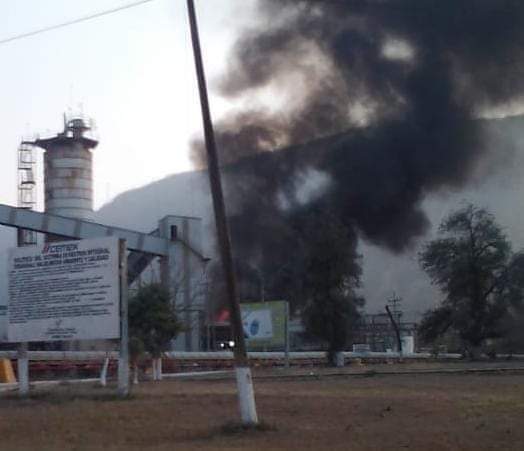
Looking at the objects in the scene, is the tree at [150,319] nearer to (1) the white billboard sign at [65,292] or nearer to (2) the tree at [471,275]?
(1) the white billboard sign at [65,292]

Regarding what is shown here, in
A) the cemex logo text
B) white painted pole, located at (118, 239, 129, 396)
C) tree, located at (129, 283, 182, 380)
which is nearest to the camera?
white painted pole, located at (118, 239, 129, 396)

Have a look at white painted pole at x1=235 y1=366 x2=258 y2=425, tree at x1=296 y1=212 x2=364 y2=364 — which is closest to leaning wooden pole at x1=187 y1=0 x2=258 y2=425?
white painted pole at x1=235 y1=366 x2=258 y2=425

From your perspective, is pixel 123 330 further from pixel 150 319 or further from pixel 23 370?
pixel 23 370

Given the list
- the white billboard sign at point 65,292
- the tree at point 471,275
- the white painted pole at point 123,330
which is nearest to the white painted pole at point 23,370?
the white billboard sign at point 65,292

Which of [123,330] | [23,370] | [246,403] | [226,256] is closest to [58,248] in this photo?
[123,330]

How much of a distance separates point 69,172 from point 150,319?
46341mm

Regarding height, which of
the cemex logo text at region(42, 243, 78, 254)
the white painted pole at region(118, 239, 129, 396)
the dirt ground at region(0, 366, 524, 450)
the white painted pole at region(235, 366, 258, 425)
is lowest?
the dirt ground at region(0, 366, 524, 450)

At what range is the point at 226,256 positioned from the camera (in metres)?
15.8

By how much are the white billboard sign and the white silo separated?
45.0 meters

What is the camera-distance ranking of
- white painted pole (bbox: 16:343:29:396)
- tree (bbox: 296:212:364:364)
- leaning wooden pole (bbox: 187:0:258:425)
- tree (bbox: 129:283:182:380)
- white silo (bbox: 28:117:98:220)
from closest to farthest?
1. leaning wooden pole (bbox: 187:0:258:425)
2. white painted pole (bbox: 16:343:29:396)
3. tree (bbox: 129:283:182:380)
4. tree (bbox: 296:212:364:364)
5. white silo (bbox: 28:117:98:220)

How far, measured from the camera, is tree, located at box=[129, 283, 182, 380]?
2614 centimetres

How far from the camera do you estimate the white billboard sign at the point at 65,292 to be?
76.7 feet

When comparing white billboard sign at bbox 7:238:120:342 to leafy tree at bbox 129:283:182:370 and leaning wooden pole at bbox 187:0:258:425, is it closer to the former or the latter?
leafy tree at bbox 129:283:182:370

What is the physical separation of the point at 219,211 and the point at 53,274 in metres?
9.61
